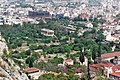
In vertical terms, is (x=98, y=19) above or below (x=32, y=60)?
below

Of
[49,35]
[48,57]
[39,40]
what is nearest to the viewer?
[48,57]

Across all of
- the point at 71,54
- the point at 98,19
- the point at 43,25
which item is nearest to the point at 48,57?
the point at 71,54

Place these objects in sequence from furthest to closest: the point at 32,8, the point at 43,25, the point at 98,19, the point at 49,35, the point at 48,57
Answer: the point at 32,8 < the point at 98,19 < the point at 43,25 < the point at 49,35 < the point at 48,57

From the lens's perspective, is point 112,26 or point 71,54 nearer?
point 71,54

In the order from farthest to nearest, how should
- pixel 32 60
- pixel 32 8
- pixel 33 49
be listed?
pixel 32 8
pixel 33 49
pixel 32 60

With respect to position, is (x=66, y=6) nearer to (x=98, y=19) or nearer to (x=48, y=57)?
(x=98, y=19)

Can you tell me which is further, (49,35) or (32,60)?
(49,35)

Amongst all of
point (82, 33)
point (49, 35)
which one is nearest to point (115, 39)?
point (82, 33)

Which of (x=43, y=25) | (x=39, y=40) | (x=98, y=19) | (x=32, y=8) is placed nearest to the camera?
(x=39, y=40)

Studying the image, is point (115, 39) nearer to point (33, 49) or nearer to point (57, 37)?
point (57, 37)
